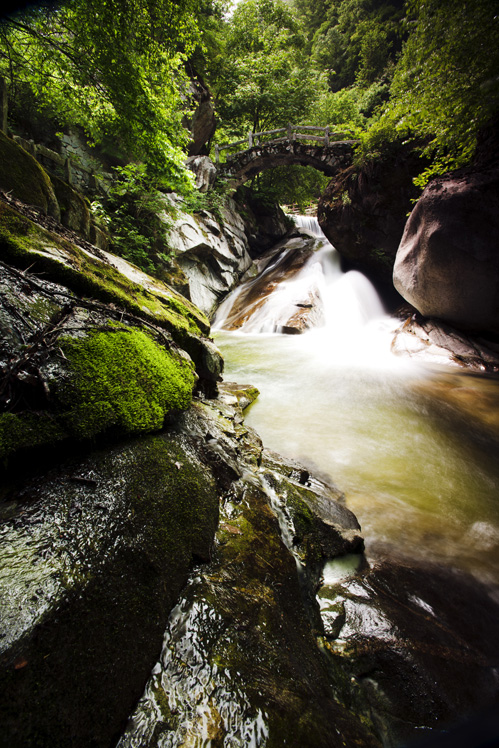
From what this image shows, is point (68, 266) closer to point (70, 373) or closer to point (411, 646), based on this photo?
point (70, 373)

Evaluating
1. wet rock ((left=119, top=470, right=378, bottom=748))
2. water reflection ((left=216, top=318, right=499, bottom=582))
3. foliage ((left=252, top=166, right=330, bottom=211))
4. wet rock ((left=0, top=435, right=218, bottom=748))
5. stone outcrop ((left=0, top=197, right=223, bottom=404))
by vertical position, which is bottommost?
water reflection ((left=216, top=318, right=499, bottom=582))

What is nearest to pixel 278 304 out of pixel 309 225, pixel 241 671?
pixel 241 671

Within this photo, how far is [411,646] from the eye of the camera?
1.63 m

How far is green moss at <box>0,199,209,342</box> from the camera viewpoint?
210 centimetres

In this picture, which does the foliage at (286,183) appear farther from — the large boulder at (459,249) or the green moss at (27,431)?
the green moss at (27,431)

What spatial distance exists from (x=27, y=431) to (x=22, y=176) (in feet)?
12.8

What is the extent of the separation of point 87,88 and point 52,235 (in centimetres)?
562

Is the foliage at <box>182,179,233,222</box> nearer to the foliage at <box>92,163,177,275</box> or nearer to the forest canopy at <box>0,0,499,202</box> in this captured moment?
the foliage at <box>92,163,177,275</box>

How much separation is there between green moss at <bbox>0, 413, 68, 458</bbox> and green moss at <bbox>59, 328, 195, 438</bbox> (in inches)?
3.1

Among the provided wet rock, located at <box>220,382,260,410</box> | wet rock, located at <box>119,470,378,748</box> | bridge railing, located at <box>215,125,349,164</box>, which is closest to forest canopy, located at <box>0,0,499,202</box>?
wet rock, located at <box>220,382,260,410</box>

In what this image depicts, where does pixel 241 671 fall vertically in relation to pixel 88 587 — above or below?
below

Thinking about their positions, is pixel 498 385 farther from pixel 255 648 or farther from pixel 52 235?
pixel 52 235

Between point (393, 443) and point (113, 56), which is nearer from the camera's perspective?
point (393, 443)

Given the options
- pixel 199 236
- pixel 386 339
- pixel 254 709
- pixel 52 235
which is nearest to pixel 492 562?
pixel 254 709
